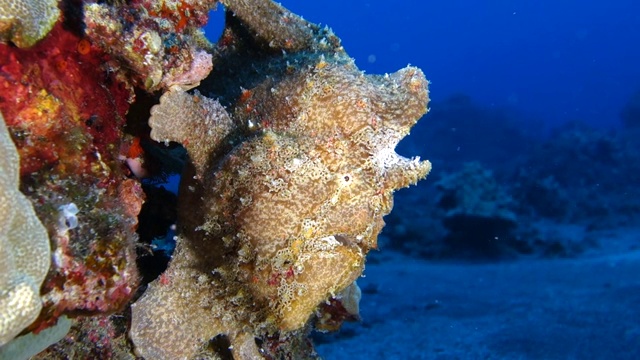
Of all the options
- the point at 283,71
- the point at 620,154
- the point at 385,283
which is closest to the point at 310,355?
the point at 283,71

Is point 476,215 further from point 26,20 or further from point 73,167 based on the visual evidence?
point 26,20

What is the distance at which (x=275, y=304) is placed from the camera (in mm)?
2895

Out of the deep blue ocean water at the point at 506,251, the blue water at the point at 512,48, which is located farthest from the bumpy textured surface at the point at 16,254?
the blue water at the point at 512,48

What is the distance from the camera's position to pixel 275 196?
9.03 feet

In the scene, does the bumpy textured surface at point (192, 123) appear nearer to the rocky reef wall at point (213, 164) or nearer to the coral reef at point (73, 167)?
the rocky reef wall at point (213, 164)

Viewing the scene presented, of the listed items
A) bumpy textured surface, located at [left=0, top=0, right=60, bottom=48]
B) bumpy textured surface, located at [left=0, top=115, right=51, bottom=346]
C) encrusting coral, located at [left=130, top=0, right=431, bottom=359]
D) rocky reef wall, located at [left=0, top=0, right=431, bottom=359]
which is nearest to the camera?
bumpy textured surface, located at [left=0, top=115, right=51, bottom=346]

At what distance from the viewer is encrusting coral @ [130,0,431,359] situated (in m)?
2.79

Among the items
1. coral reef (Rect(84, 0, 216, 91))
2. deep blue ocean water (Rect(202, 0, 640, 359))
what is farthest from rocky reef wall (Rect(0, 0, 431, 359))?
deep blue ocean water (Rect(202, 0, 640, 359))

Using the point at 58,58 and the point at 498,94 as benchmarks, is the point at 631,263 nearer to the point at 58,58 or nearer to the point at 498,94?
the point at 58,58

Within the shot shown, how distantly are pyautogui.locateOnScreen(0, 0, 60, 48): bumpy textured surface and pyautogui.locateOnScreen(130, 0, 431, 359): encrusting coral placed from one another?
73 cm

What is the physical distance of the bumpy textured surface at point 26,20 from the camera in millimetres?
2109

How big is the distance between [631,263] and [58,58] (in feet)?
47.3

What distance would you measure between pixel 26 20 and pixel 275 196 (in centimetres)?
158

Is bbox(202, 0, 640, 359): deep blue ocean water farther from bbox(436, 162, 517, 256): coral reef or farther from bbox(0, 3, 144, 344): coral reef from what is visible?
bbox(0, 3, 144, 344): coral reef
